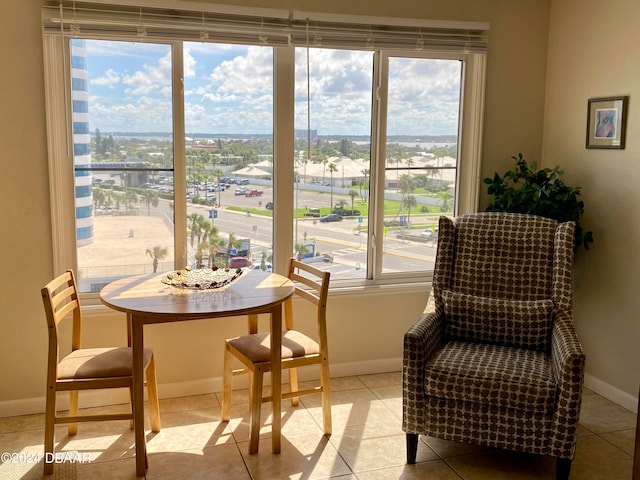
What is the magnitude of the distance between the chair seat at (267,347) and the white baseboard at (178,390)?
615mm

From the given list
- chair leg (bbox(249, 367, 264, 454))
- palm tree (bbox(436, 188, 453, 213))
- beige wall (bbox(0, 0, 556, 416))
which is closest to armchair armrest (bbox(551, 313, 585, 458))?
beige wall (bbox(0, 0, 556, 416))

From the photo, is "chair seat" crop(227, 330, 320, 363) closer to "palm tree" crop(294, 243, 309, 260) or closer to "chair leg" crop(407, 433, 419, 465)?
"chair leg" crop(407, 433, 419, 465)

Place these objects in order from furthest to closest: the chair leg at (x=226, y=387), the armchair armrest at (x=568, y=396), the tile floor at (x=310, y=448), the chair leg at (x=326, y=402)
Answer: the chair leg at (x=226, y=387)
the chair leg at (x=326, y=402)
the tile floor at (x=310, y=448)
the armchair armrest at (x=568, y=396)

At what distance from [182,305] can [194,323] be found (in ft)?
2.76

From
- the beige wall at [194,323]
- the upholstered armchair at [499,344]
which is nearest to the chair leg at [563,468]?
the upholstered armchair at [499,344]

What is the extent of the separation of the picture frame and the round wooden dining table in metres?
1.93

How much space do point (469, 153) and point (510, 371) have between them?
1663 mm

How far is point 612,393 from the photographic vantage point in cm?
353

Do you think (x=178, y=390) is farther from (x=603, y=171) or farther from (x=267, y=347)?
(x=603, y=171)

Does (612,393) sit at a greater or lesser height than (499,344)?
lesser

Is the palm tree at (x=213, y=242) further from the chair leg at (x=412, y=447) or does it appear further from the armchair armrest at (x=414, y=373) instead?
the chair leg at (x=412, y=447)

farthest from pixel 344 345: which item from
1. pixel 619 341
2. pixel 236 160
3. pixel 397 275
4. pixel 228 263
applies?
pixel 619 341

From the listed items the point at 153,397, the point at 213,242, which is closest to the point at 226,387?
the point at 153,397

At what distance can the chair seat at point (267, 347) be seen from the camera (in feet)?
9.36
